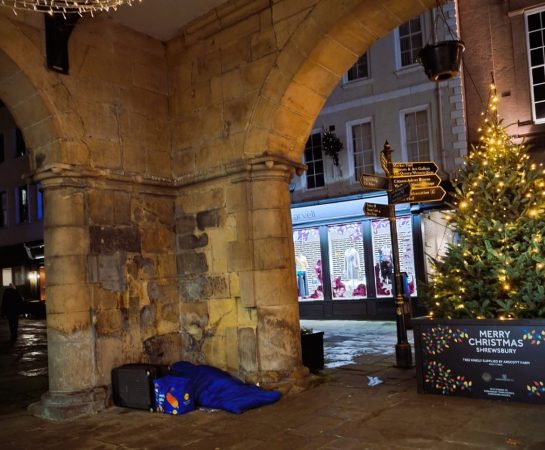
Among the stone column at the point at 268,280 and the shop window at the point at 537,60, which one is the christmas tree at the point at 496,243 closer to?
the stone column at the point at 268,280

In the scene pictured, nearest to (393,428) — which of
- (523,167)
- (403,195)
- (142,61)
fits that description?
(523,167)

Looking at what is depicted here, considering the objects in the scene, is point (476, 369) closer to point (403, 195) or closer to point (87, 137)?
point (403, 195)

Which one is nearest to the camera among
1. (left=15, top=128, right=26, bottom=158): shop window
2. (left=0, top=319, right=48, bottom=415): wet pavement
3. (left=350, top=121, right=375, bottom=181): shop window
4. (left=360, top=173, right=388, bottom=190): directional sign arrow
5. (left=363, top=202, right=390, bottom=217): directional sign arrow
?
(left=0, top=319, right=48, bottom=415): wet pavement

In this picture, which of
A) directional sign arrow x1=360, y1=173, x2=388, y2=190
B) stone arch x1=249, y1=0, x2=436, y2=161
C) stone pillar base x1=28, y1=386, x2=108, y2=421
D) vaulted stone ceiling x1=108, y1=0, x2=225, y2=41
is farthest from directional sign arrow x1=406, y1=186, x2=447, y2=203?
stone pillar base x1=28, y1=386, x2=108, y2=421

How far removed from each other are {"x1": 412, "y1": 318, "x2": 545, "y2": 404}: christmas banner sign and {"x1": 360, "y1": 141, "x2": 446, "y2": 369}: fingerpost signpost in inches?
73.6

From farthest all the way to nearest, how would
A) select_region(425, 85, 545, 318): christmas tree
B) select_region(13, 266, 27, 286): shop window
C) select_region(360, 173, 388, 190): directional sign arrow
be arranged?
select_region(13, 266, 27, 286): shop window, select_region(360, 173, 388, 190): directional sign arrow, select_region(425, 85, 545, 318): christmas tree

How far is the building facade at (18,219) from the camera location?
23078mm

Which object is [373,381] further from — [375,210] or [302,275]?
[302,275]

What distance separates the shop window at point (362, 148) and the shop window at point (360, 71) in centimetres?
135

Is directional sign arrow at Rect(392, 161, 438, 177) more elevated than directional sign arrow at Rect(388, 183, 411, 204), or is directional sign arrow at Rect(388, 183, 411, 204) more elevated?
directional sign arrow at Rect(392, 161, 438, 177)

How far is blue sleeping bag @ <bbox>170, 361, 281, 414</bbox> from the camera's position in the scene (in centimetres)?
575

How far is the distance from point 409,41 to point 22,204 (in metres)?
17.2

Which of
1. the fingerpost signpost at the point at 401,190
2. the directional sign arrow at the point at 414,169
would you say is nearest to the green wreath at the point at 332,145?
the fingerpost signpost at the point at 401,190

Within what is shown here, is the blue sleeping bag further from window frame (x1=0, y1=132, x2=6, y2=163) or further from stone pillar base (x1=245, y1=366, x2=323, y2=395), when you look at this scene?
window frame (x1=0, y1=132, x2=6, y2=163)
